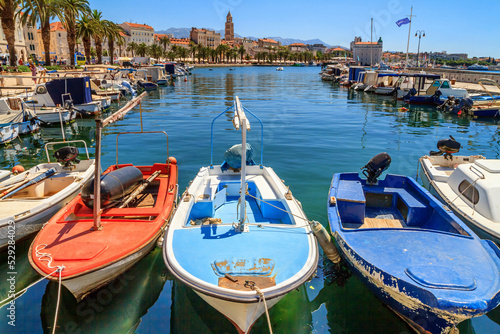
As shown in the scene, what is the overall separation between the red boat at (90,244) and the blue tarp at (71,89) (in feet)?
69.5

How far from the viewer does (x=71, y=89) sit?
27.4 meters

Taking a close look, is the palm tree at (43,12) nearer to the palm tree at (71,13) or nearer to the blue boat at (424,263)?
the palm tree at (71,13)

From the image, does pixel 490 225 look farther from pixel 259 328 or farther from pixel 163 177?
pixel 163 177

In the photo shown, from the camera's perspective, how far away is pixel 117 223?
788 cm

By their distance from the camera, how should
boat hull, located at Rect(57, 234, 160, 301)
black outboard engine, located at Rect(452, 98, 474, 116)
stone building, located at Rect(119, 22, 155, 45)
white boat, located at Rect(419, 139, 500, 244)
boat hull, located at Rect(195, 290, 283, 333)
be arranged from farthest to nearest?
stone building, located at Rect(119, 22, 155, 45) < black outboard engine, located at Rect(452, 98, 474, 116) < white boat, located at Rect(419, 139, 500, 244) < boat hull, located at Rect(57, 234, 160, 301) < boat hull, located at Rect(195, 290, 283, 333)

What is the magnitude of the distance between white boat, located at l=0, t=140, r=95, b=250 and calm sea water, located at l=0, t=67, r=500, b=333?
0.92 m

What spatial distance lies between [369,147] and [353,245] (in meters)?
15.2

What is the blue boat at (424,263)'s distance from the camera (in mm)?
5207

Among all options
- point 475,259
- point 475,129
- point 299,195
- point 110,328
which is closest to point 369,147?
point 299,195

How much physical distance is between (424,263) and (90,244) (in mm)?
6708

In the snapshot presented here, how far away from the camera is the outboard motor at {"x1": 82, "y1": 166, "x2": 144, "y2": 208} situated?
8.25 meters

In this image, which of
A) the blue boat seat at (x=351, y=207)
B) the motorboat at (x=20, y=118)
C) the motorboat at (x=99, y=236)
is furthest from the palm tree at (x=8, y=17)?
the blue boat seat at (x=351, y=207)

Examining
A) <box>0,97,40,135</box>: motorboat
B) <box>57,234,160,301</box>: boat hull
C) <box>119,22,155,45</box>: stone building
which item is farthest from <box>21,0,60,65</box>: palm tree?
<box>119,22,155,45</box>: stone building

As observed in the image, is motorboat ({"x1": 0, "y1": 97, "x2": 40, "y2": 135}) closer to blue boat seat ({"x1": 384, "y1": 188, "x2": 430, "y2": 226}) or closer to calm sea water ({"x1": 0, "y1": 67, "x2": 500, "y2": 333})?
calm sea water ({"x1": 0, "y1": 67, "x2": 500, "y2": 333})
